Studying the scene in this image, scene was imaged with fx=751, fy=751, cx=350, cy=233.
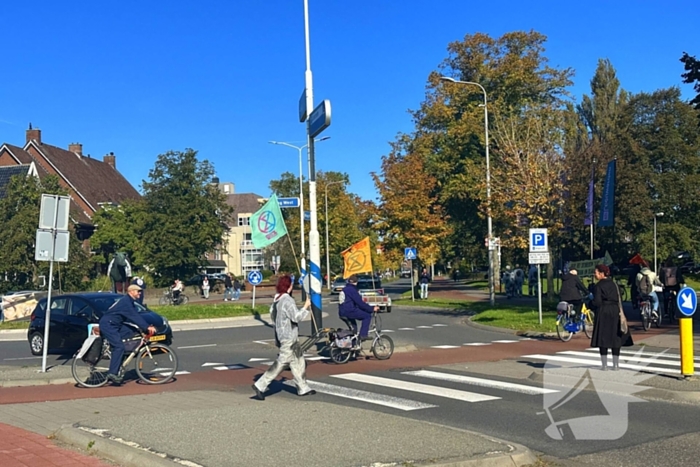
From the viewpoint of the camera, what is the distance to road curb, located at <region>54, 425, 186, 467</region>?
6320 millimetres

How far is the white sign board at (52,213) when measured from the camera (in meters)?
13.9

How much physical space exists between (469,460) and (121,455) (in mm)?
3031

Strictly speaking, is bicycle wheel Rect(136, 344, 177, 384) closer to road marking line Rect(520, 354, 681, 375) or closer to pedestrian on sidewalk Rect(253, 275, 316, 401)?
pedestrian on sidewalk Rect(253, 275, 316, 401)

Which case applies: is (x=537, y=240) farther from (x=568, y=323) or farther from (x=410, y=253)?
(x=410, y=253)

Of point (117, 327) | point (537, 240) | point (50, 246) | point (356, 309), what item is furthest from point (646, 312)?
point (50, 246)

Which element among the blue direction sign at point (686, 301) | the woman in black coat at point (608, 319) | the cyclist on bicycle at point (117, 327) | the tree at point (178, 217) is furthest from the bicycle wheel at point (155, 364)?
the tree at point (178, 217)

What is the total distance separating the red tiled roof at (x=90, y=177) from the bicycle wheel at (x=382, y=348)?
6447 cm

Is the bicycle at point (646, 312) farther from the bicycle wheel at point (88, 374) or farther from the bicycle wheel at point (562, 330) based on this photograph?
the bicycle wheel at point (88, 374)

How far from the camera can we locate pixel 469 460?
624cm

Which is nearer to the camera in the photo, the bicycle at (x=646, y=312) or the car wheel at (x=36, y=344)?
the car wheel at (x=36, y=344)

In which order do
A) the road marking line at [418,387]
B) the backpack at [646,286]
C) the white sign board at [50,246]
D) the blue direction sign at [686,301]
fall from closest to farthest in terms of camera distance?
1. the road marking line at [418,387]
2. the blue direction sign at [686,301]
3. the white sign board at [50,246]
4. the backpack at [646,286]

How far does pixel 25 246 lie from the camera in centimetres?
5275

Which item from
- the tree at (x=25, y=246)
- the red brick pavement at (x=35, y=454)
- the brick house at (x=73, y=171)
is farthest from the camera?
the brick house at (x=73, y=171)

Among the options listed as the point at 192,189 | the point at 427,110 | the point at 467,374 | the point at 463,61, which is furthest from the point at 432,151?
the point at 467,374
